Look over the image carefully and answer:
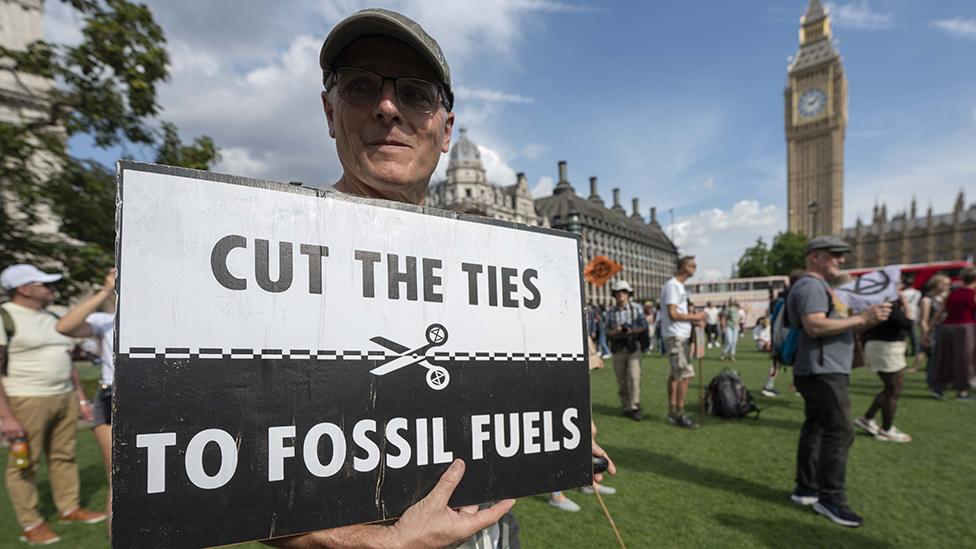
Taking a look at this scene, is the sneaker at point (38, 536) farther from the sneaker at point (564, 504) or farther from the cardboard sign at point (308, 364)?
the cardboard sign at point (308, 364)

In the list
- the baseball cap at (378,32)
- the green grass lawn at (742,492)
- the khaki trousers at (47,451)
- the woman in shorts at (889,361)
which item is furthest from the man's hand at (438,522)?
the woman in shorts at (889,361)

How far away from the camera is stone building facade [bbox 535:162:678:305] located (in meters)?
63.9

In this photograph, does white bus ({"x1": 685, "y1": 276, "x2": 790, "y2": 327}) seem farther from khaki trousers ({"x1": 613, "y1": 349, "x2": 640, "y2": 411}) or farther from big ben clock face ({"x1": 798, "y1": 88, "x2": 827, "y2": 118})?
big ben clock face ({"x1": 798, "y1": 88, "x2": 827, "y2": 118})

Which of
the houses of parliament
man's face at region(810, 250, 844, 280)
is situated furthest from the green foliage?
man's face at region(810, 250, 844, 280)

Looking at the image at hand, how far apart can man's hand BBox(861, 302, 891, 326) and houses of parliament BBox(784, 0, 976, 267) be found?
8807 centimetres

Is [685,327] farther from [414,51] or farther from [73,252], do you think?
[73,252]

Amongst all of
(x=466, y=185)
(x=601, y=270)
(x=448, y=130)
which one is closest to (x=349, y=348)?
(x=448, y=130)

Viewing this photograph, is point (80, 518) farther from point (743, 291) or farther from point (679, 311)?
point (743, 291)

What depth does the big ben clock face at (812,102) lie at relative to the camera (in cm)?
7787

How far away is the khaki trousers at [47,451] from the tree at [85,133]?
12.4ft

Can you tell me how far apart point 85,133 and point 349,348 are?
9.49m

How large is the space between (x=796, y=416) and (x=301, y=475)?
755 centimetres

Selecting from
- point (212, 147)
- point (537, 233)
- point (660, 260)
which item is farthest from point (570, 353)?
point (660, 260)

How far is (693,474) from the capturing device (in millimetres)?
4426
